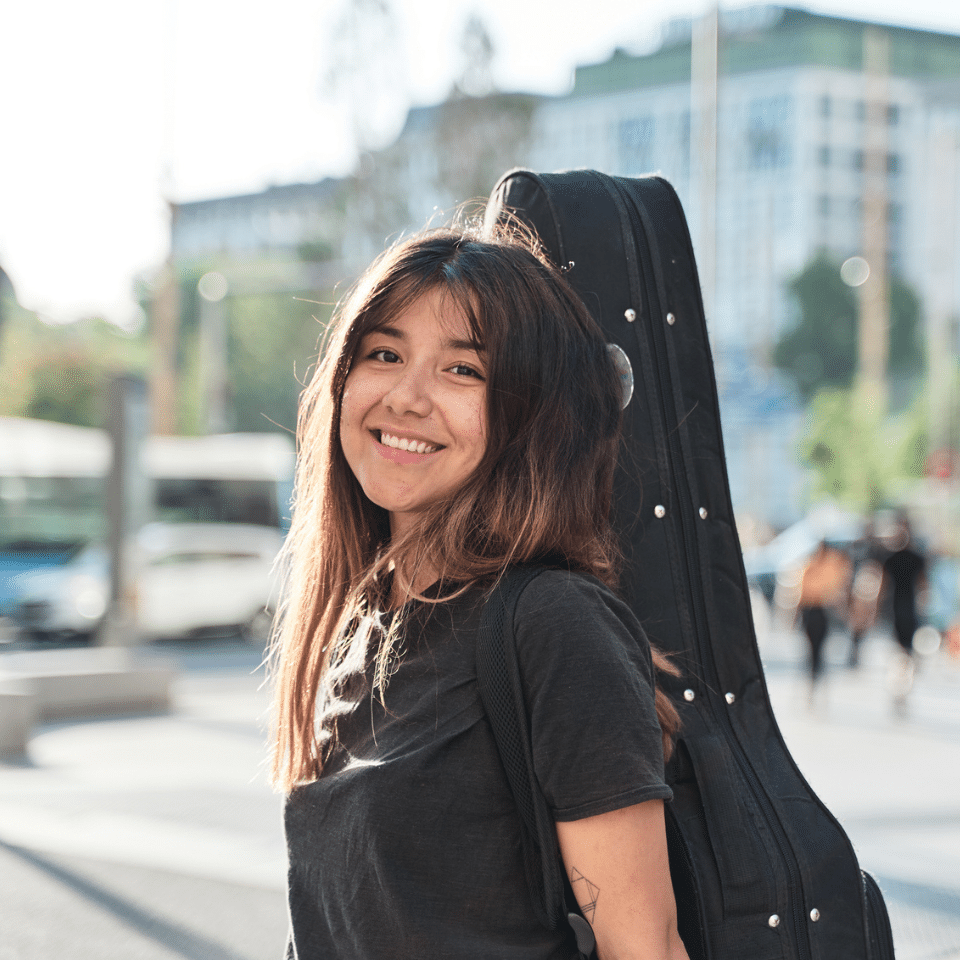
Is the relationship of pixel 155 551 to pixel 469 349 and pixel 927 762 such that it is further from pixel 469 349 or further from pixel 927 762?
pixel 469 349

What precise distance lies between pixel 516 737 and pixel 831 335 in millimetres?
57018

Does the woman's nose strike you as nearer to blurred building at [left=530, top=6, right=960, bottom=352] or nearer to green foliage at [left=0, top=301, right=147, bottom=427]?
green foliage at [left=0, top=301, right=147, bottom=427]

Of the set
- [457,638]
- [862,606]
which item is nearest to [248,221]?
[862,606]

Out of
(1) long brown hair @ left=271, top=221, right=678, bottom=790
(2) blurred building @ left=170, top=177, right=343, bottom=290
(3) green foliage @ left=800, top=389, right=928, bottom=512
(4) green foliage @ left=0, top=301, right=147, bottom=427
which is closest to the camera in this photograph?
(1) long brown hair @ left=271, top=221, right=678, bottom=790

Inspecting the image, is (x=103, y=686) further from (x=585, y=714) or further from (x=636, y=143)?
(x=636, y=143)

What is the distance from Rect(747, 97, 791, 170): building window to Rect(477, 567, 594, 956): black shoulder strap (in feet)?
208

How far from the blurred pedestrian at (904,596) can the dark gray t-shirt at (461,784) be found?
953cm

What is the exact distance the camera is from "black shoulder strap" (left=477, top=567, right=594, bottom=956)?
4.03ft

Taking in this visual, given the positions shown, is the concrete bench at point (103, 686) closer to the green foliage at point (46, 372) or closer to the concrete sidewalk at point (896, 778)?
the concrete sidewalk at point (896, 778)

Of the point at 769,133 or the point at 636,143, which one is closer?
the point at 636,143

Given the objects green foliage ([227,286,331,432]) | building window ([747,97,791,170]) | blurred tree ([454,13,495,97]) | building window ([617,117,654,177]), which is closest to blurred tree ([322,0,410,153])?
blurred tree ([454,13,495,97])

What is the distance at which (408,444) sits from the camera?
60.4 inches

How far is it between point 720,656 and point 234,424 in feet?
156

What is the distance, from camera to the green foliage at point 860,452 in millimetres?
40281
